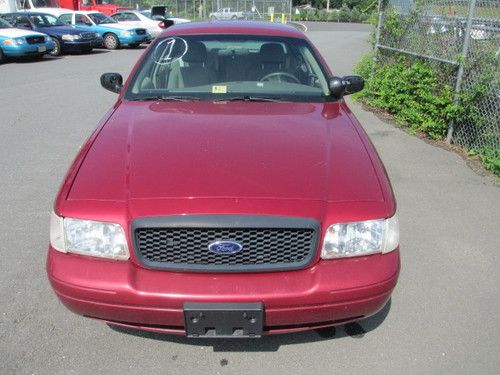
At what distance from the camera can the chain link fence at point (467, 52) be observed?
18.9 feet

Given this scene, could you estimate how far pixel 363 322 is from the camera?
293cm

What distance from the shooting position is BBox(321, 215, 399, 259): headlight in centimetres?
230

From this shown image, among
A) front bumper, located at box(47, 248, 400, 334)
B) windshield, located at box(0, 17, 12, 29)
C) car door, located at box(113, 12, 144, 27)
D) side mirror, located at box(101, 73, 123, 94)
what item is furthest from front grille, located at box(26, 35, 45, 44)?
front bumper, located at box(47, 248, 400, 334)

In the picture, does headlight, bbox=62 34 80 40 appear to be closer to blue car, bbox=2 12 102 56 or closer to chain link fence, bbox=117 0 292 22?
blue car, bbox=2 12 102 56

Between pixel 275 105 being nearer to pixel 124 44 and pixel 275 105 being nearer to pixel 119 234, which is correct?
pixel 119 234

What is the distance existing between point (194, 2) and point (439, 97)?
120 feet

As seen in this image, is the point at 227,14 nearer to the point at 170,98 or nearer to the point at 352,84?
the point at 352,84

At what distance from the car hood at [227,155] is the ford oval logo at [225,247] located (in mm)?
235

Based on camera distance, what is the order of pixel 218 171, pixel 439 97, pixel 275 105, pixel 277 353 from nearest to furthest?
pixel 218 171 < pixel 277 353 < pixel 275 105 < pixel 439 97

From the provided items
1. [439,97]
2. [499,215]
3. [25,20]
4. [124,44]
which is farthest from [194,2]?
[499,215]

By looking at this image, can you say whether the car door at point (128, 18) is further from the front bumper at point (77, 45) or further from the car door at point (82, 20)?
the front bumper at point (77, 45)

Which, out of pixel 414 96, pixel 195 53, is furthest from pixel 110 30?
pixel 195 53

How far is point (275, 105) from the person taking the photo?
3.47 meters

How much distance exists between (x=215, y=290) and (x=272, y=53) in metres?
2.44
